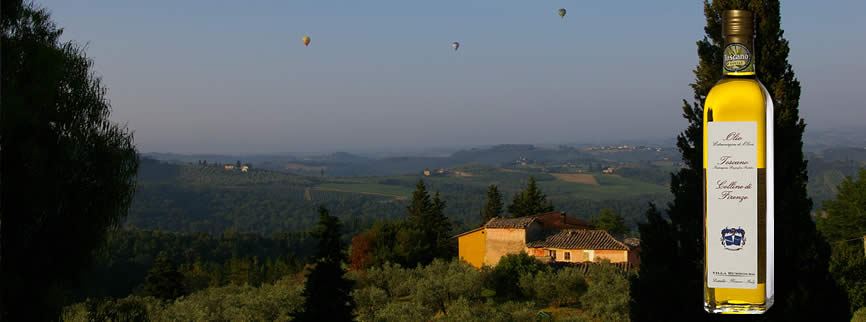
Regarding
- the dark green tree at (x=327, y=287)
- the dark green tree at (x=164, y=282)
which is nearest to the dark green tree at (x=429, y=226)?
the dark green tree at (x=164, y=282)

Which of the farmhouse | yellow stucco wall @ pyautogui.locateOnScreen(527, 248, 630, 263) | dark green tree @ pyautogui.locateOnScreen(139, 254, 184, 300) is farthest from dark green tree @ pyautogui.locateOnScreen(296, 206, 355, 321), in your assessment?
dark green tree @ pyautogui.locateOnScreen(139, 254, 184, 300)

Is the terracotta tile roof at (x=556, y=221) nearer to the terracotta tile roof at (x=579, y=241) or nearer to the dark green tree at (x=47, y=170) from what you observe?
the terracotta tile roof at (x=579, y=241)

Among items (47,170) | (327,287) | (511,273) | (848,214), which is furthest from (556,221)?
(47,170)

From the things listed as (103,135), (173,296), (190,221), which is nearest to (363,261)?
(173,296)

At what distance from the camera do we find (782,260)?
11.8ft

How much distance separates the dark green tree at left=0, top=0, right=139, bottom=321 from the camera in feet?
30.8

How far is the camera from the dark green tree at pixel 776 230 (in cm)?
358

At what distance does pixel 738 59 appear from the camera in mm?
2281

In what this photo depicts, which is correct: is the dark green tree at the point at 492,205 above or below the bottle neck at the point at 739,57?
below

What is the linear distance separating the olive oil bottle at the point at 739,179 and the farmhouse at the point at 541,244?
34.1m

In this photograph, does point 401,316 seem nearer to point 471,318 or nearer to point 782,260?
point 471,318

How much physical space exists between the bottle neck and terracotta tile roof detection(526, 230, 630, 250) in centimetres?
3614

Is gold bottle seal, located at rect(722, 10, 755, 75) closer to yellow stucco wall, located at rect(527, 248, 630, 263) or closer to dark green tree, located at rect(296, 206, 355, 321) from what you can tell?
dark green tree, located at rect(296, 206, 355, 321)

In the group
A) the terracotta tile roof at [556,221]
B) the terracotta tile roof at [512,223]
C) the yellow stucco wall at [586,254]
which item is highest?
the terracotta tile roof at [512,223]
